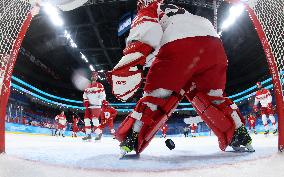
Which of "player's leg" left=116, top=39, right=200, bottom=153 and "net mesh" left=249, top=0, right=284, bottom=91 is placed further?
"player's leg" left=116, top=39, right=200, bottom=153

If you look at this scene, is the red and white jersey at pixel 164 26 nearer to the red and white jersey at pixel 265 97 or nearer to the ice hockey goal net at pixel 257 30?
the ice hockey goal net at pixel 257 30

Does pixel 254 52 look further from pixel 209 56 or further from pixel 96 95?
pixel 209 56

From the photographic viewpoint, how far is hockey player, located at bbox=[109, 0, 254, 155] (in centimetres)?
141

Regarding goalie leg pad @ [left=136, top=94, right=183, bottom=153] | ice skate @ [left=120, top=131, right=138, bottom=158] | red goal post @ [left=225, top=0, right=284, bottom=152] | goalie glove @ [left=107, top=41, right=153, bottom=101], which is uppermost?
red goal post @ [left=225, top=0, right=284, bottom=152]

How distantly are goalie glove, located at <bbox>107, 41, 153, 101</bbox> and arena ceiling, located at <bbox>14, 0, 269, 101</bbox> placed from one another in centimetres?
906

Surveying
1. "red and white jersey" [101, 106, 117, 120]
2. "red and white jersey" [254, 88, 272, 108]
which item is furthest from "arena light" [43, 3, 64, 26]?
"red and white jersey" [254, 88, 272, 108]

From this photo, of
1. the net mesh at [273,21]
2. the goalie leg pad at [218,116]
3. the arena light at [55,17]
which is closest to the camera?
the net mesh at [273,21]

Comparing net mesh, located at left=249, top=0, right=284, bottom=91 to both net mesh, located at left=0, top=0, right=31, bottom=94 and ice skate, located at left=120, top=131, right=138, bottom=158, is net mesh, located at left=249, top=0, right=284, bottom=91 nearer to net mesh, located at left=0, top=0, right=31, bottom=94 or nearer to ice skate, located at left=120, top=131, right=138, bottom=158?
ice skate, located at left=120, top=131, right=138, bottom=158

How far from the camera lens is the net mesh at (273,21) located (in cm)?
141

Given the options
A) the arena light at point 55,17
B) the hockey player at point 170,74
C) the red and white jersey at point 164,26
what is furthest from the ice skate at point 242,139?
the arena light at point 55,17

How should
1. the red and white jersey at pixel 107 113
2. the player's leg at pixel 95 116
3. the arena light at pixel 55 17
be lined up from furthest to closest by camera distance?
the arena light at pixel 55 17 < the red and white jersey at pixel 107 113 < the player's leg at pixel 95 116

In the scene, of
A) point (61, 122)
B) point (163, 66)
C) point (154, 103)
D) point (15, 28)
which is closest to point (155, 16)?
point (163, 66)

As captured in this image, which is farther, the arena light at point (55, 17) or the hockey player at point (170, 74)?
the arena light at point (55, 17)

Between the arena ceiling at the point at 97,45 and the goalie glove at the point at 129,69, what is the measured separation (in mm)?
9057
